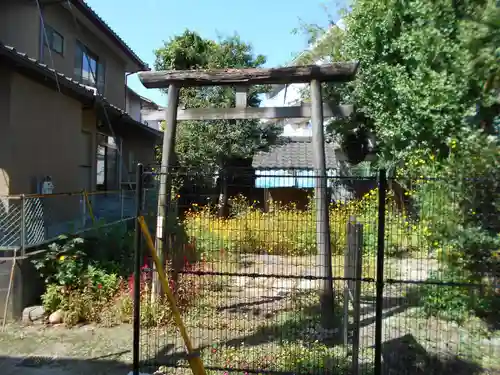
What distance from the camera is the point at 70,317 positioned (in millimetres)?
5004

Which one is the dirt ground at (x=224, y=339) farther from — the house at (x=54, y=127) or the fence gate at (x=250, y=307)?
the house at (x=54, y=127)

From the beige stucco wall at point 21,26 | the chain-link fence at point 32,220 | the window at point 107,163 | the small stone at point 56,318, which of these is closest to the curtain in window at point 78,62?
the window at point 107,163

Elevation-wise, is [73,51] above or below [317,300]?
above

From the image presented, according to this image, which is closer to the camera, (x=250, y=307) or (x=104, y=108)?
(x=250, y=307)

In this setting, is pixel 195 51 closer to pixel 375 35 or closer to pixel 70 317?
pixel 375 35

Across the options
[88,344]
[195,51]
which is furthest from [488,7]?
[195,51]

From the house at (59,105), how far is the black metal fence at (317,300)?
9.52 feet

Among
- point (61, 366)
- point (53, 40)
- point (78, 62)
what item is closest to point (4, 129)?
point (53, 40)

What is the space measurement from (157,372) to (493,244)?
3519 millimetres

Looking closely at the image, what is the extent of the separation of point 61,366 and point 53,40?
803cm

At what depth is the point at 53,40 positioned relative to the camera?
945cm

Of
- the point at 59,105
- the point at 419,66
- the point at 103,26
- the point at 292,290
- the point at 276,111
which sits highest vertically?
the point at 103,26

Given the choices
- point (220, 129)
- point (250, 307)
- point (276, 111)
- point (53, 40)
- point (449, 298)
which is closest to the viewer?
point (449, 298)

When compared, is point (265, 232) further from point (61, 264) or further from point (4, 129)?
point (4, 129)
